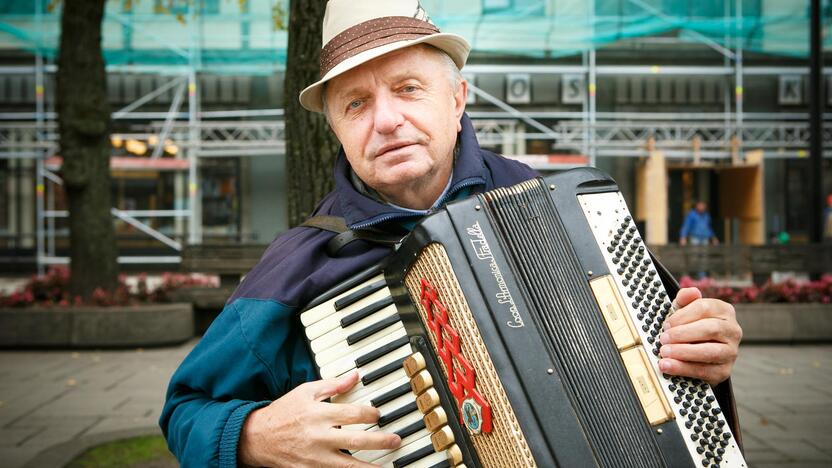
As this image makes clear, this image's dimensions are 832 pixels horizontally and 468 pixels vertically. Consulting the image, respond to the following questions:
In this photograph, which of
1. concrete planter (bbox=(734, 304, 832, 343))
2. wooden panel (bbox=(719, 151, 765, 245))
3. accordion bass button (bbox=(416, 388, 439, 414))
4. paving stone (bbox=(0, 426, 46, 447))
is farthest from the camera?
wooden panel (bbox=(719, 151, 765, 245))

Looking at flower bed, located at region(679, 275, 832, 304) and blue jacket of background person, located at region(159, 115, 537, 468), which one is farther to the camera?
flower bed, located at region(679, 275, 832, 304)

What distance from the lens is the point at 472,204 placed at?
1.52 metres

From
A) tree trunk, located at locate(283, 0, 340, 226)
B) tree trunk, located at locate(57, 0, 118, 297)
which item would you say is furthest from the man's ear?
tree trunk, located at locate(57, 0, 118, 297)

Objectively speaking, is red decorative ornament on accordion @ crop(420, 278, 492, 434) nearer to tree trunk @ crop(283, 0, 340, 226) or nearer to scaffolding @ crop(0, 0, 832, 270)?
tree trunk @ crop(283, 0, 340, 226)

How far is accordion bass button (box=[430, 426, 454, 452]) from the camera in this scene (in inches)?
57.8

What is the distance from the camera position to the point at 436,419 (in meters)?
1.48

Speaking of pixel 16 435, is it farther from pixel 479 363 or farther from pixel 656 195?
pixel 656 195

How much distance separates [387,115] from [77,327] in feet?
22.1

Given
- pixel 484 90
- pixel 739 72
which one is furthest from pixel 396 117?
pixel 739 72

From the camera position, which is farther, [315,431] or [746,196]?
[746,196]

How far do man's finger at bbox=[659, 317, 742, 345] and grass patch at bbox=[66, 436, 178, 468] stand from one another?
3.17 metres

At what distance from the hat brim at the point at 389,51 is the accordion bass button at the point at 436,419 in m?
0.84

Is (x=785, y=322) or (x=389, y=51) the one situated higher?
(x=389, y=51)

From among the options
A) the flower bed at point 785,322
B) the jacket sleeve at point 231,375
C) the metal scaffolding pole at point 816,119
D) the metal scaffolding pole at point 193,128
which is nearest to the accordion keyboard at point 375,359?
the jacket sleeve at point 231,375
